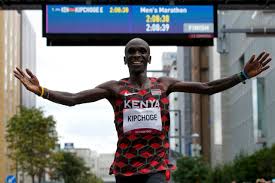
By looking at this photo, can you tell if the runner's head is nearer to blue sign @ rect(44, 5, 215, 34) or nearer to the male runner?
the male runner

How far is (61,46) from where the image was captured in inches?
792

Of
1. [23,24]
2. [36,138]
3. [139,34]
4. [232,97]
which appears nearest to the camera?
[139,34]

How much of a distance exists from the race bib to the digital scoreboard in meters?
12.9

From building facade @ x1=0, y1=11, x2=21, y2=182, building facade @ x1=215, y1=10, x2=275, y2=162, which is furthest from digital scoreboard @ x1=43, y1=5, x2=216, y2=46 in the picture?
building facade @ x1=0, y1=11, x2=21, y2=182

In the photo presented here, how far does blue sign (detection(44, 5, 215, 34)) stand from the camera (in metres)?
19.5

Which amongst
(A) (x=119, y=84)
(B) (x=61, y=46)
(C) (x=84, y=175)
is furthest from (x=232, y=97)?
(A) (x=119, y=84)

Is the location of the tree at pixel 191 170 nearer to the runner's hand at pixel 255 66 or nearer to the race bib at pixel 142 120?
the runner's hand at pixel 255 66

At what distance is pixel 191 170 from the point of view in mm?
61344

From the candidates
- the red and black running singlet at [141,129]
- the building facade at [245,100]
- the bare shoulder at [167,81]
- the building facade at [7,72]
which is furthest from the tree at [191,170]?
the red and black running singlet at [141,129]

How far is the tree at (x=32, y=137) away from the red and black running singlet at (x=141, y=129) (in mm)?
45087

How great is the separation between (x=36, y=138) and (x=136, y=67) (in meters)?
45.8

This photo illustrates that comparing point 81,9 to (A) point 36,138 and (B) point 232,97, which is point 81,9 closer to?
(A) point 36,138

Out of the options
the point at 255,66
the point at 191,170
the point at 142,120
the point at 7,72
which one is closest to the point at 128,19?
the point at 255,66

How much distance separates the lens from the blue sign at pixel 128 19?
63.9 feet
